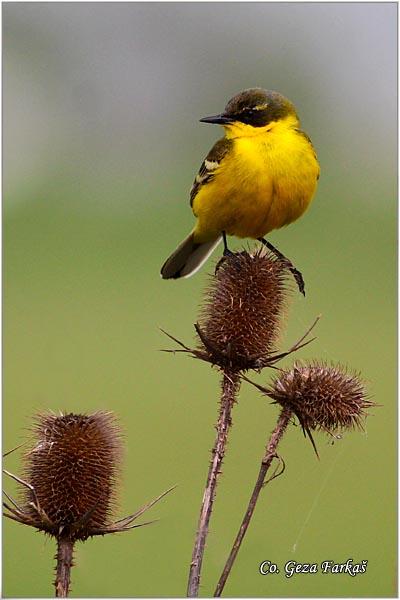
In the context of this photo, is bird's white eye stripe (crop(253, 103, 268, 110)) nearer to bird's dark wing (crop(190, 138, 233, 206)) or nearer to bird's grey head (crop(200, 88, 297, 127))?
bird's grey head (crop(200, 88, 297, 127))

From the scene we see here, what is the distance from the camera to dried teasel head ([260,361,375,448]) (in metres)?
3.93

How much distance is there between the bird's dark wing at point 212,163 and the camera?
5441 millimetres

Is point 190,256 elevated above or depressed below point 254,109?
below

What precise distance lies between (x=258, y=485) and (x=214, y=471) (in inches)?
9.4

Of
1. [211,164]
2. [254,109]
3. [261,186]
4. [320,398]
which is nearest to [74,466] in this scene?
[320,398]

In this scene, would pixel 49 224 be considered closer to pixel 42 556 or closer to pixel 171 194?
pixel 171 194

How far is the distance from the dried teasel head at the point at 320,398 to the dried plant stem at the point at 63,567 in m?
0.98

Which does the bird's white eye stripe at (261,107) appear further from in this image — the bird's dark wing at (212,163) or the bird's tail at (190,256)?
the bird's tail at (190,256)

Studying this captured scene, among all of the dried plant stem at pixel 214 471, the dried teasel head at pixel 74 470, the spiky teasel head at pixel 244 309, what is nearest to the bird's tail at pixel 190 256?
the spiky teasel head at pixel 244 309

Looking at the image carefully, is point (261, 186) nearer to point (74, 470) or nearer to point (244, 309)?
point (244, 309)

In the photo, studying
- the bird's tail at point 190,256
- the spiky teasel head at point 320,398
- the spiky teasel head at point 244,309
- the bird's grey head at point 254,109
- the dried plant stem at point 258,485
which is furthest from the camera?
the bird's tail at point 190,256

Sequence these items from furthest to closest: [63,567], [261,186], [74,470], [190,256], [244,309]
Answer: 1. [190,256]
2. [261,186]
3. [244,309]
4. [74,470]
5. [63,567]

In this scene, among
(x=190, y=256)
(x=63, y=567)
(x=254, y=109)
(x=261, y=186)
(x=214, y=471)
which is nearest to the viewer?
(x=63, y=567)

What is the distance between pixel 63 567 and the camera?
133 inches
